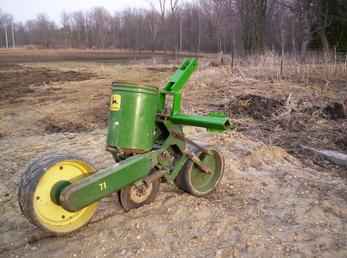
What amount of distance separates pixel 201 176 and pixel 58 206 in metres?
1.62

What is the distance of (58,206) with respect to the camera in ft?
10.4

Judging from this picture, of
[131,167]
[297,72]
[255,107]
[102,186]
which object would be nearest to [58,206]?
[102,186]

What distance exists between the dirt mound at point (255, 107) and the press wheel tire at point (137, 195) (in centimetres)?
479

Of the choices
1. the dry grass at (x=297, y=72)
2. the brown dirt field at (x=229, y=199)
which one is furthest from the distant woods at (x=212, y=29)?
the brown dirt field at (x=229, y=199)

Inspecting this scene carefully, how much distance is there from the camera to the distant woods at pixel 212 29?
1065 inches

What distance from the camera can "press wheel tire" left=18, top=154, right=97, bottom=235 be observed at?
119 inches

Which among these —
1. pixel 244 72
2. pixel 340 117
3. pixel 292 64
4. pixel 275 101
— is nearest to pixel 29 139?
pixel 275 101

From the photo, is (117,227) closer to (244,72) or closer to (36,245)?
(36,245)

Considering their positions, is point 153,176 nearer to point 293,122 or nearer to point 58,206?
point 58,206

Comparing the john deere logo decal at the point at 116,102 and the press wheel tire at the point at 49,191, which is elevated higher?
the john deere logo decal at the point at 116,102

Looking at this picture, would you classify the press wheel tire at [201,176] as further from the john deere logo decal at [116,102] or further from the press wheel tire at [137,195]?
the john deere logo decal at [116,102]

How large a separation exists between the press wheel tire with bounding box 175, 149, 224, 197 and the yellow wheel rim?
40.7 inches

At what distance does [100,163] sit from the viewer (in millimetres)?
5316

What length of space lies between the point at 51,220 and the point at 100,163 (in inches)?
85.2
